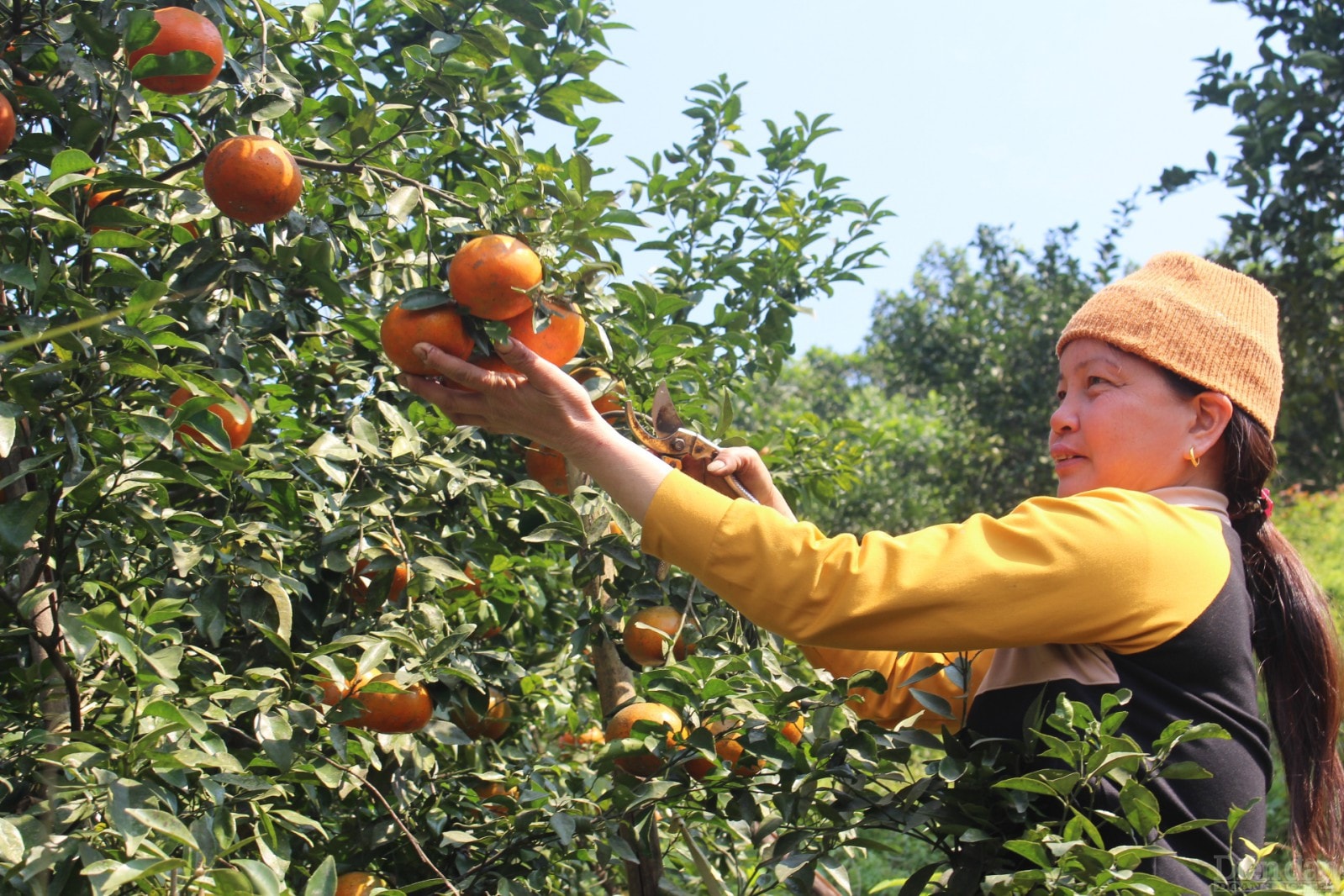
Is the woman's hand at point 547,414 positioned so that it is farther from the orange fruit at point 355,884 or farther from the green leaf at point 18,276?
the orange fruit at point 355,884

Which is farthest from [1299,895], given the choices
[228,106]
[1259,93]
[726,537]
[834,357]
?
[834,357]

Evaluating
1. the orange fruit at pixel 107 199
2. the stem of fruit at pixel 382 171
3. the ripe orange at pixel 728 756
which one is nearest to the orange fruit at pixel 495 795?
the ripe orange at pixel 728 756

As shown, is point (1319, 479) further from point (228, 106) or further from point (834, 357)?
point (228, 106)

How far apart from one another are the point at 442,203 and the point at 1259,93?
3661mm

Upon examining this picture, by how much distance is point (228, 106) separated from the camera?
1.77 metres

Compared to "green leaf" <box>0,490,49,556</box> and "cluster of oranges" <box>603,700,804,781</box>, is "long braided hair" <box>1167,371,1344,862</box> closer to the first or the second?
"cluster of oranges" <box>603,700,804,781</box>

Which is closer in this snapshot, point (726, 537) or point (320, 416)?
point (726, 537)

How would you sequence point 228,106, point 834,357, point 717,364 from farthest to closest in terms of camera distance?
point 834,357, point 717,364, point 228,106

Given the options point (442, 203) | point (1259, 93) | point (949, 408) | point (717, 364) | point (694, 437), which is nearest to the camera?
point (694, 437)

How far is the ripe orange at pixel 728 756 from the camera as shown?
5.05ft

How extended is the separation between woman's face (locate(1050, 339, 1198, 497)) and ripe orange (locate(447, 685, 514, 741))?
1.03m

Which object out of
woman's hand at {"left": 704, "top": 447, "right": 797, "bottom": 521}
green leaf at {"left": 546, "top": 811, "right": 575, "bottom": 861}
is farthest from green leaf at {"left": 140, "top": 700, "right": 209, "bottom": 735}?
woman's hand at {"left": 704, "top": 447, "right": 797, "bottom": 521}

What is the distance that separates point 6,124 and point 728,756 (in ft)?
4.21

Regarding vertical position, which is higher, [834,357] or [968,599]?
[834,357]
